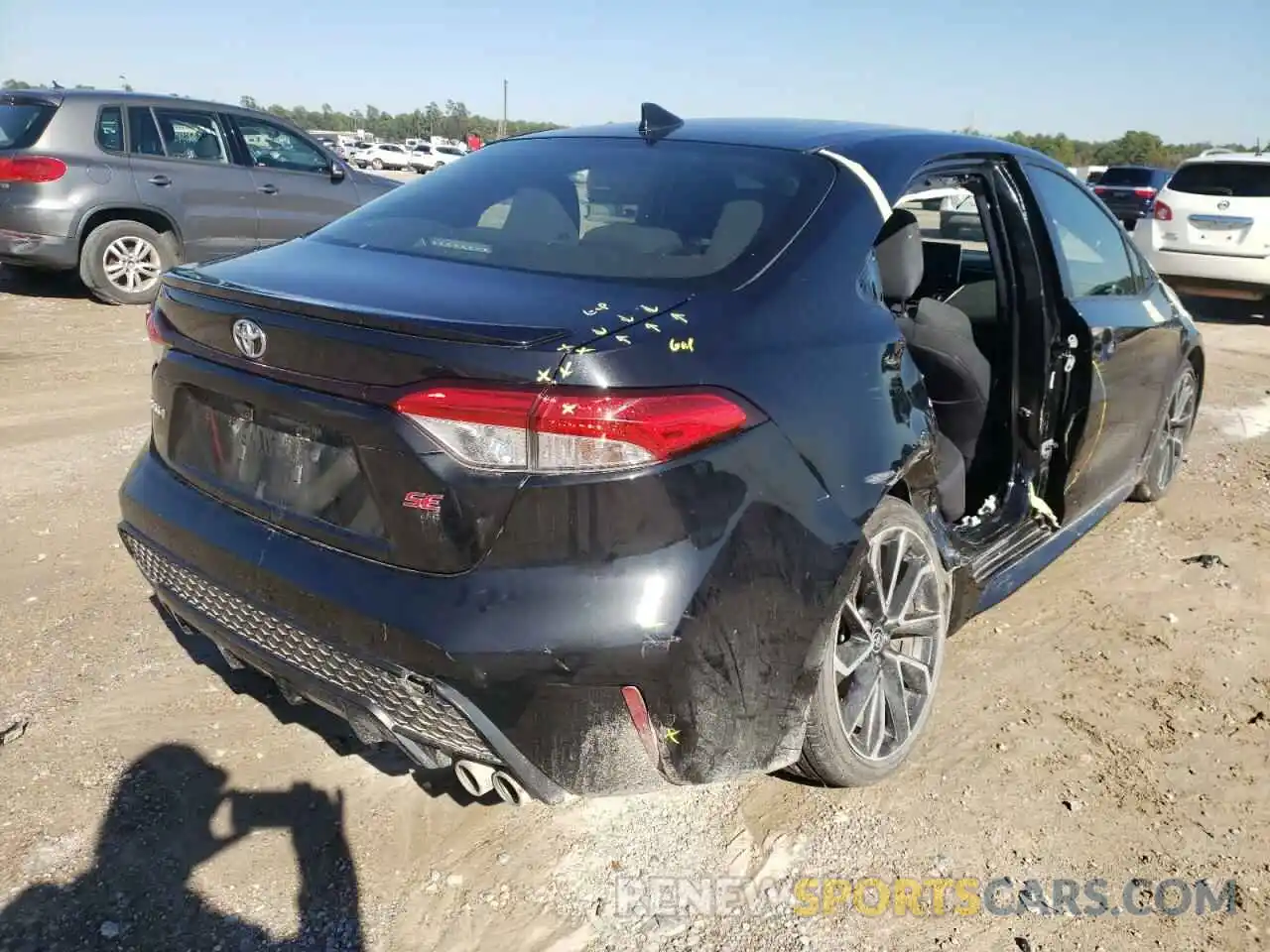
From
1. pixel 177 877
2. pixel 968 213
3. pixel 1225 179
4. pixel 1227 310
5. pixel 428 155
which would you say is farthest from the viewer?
pixel 428 155

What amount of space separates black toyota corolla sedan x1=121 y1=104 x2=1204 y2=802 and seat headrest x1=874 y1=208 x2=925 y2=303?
11mm

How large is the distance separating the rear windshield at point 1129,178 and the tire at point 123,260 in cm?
1874

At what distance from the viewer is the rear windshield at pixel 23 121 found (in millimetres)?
8203

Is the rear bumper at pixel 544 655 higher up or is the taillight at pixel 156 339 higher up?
the taillight at pixel 156 339

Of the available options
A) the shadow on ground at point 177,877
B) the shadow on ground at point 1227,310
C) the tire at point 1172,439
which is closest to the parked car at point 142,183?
the shadow on ground at point 177,877

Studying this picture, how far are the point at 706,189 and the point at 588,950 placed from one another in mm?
1839

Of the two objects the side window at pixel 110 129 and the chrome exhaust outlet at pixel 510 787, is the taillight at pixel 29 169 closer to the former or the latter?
the side window at pixel 110 129

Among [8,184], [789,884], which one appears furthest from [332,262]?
[8,184]

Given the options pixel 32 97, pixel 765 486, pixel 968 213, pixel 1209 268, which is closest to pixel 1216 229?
pixel 1209 268

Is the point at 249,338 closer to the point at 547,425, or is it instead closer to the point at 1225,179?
the point at 547,425

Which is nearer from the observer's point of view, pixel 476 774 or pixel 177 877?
pixel 476 774

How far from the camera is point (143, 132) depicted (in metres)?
8.79

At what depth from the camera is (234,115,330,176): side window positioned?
31.1 feet

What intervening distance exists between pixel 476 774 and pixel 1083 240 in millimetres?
2997
